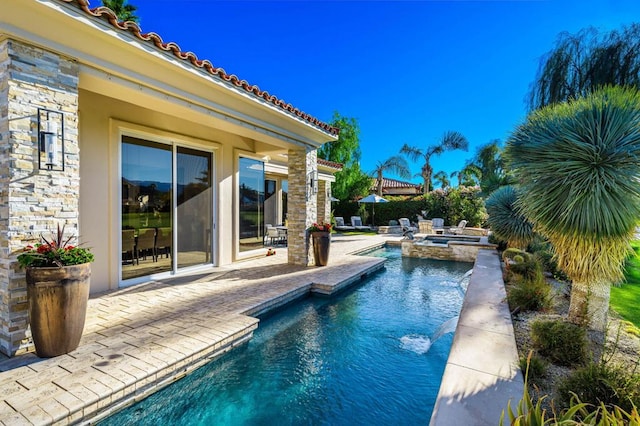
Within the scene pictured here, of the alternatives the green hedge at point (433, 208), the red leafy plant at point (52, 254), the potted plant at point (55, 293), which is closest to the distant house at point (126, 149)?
the red leafy plant at point (52, 254)

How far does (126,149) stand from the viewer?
23.8 feet

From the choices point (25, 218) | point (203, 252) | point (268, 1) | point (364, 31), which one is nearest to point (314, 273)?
point (203, 252)

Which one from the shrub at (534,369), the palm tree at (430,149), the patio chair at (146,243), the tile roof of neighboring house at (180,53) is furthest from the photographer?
the palm tree at (430,149)

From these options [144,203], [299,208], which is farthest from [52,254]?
[299,208]

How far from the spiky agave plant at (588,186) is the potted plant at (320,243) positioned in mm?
Answer: 6088

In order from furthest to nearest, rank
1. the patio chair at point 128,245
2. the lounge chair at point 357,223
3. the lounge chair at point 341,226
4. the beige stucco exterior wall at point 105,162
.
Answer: the lounge chair at point 357,223 < the lounge chair at point 341,226 < the patio chair at point 128,245 < the beige stucco exterior wall at point 105,162

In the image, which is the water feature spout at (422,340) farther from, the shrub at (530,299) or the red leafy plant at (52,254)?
the red leafy plant at (52,254)

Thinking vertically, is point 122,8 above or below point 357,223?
above

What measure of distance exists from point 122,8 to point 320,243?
21.3 meters

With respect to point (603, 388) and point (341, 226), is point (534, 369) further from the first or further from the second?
point (341, 226)

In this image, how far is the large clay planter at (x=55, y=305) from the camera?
368 cm

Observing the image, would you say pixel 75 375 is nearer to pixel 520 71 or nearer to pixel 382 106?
pixel 520 71

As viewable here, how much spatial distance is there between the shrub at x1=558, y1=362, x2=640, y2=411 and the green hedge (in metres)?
22.1

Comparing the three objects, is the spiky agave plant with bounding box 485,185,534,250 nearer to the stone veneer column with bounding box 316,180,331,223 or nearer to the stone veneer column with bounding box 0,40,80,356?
the stone veneer column with bounding box 316,180,331,223
